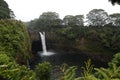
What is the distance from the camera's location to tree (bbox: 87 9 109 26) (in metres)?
62.3

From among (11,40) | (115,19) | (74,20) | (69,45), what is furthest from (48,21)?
(11,40)

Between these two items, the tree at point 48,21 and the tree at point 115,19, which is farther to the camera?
the tree at point 48,21

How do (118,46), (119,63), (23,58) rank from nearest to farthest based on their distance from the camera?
(119,63)
(23,58)
(118,46)

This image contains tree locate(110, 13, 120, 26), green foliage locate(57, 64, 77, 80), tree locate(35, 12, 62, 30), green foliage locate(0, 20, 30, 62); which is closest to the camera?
green foliage locate(57, 64, 77, 80)

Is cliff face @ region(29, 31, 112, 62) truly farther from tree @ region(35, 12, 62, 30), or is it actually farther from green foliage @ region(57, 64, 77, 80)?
green foliage @ region(57, 64, 77, 80)

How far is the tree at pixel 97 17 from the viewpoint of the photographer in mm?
62281

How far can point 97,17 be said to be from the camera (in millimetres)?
63188

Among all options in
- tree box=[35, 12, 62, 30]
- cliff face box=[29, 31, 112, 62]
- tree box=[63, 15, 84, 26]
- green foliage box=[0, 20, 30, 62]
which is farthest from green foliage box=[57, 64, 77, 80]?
tree box=[35, 12, 62, 30]

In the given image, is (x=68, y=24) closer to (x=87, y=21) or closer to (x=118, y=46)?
(x=87, y=21)

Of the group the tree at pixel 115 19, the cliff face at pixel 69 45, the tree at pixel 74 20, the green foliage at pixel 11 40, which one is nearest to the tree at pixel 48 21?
the tree at pixel 74 20

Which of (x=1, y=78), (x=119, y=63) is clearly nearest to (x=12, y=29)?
(x=119, y=63)

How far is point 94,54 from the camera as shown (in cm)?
5547

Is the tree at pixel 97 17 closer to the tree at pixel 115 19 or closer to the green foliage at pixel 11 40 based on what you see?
the tree at pixel 115 19

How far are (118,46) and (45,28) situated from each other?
2042 cm
